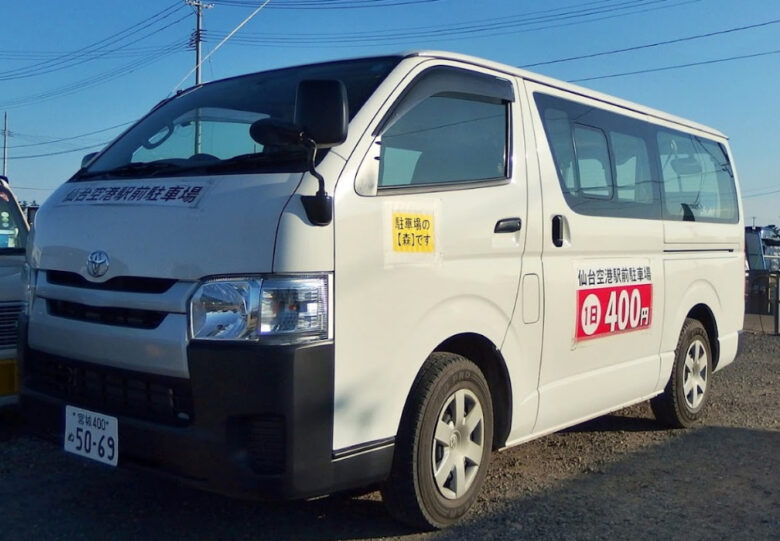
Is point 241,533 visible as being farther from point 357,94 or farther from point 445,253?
point 357,94

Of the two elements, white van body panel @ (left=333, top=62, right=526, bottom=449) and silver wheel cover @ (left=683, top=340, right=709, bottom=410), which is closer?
white van body panel @ (left=333, top=62, right=526, bottom=449)

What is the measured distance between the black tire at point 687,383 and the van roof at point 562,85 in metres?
1.54

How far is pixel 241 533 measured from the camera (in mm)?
3842

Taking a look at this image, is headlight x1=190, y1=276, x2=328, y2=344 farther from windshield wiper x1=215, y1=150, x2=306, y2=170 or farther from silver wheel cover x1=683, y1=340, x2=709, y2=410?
silver wheel cover x1=683, y1=340, x2=709, y2=410

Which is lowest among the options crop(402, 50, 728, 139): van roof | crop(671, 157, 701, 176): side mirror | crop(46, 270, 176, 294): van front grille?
crop(46, 270, 176, 294): van front grille

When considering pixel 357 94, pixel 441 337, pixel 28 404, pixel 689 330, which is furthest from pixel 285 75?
pixel 689 330

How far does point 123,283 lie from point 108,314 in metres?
0.16

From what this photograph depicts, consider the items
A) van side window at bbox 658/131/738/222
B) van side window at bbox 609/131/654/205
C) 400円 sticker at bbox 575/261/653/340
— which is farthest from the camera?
van side window at bbox 658/131/738/222

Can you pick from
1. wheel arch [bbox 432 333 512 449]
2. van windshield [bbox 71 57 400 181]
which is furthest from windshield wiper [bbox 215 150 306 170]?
wheel arch [bbox 432 333 512 449]

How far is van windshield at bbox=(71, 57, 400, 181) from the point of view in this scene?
3667 mm

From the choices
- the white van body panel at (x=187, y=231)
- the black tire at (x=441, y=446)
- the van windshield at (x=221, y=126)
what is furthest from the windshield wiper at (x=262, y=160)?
the black tire at (x=441, y=446)

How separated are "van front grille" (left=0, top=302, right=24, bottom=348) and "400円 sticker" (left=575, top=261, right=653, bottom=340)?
3.31m

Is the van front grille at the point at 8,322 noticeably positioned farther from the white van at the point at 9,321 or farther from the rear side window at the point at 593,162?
the rear side window at the point at 593,162

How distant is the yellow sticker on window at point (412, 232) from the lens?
11.7 feet
